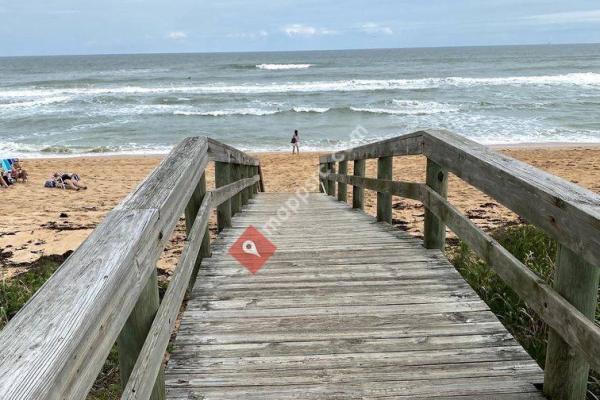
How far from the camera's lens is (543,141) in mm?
21062

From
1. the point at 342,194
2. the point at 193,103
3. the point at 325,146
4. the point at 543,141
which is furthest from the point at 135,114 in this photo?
the point at 342,194

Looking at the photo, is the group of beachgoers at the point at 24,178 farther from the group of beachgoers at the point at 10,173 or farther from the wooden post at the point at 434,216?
the wooden post at the point at 434,216

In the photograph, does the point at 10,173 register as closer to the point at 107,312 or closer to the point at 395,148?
the point at 395,148

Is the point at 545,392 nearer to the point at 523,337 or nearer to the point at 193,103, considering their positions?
the point at 523,337

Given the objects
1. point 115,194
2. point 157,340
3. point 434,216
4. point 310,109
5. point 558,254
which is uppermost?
point 558,254

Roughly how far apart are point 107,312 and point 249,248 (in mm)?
2945

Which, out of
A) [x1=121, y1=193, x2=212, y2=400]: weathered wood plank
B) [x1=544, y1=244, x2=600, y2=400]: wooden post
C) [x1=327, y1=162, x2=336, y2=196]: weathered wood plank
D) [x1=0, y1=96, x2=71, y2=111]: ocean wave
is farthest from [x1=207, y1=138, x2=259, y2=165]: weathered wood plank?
[x1=0, y1=96, x2=71, y2=111]: ocean wave

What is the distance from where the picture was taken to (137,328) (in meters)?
1.68

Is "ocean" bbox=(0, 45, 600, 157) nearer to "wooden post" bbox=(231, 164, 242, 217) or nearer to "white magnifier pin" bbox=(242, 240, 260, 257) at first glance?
"wooden post" bbox=(231, 164, 242, 217)

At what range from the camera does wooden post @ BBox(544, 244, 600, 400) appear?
6.07 feet

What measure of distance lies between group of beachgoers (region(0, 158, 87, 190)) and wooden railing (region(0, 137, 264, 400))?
1184 cm

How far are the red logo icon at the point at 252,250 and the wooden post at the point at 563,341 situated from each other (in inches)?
79.6

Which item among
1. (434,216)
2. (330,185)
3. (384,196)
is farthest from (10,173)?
(434,216)

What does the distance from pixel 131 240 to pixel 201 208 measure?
173 cm
